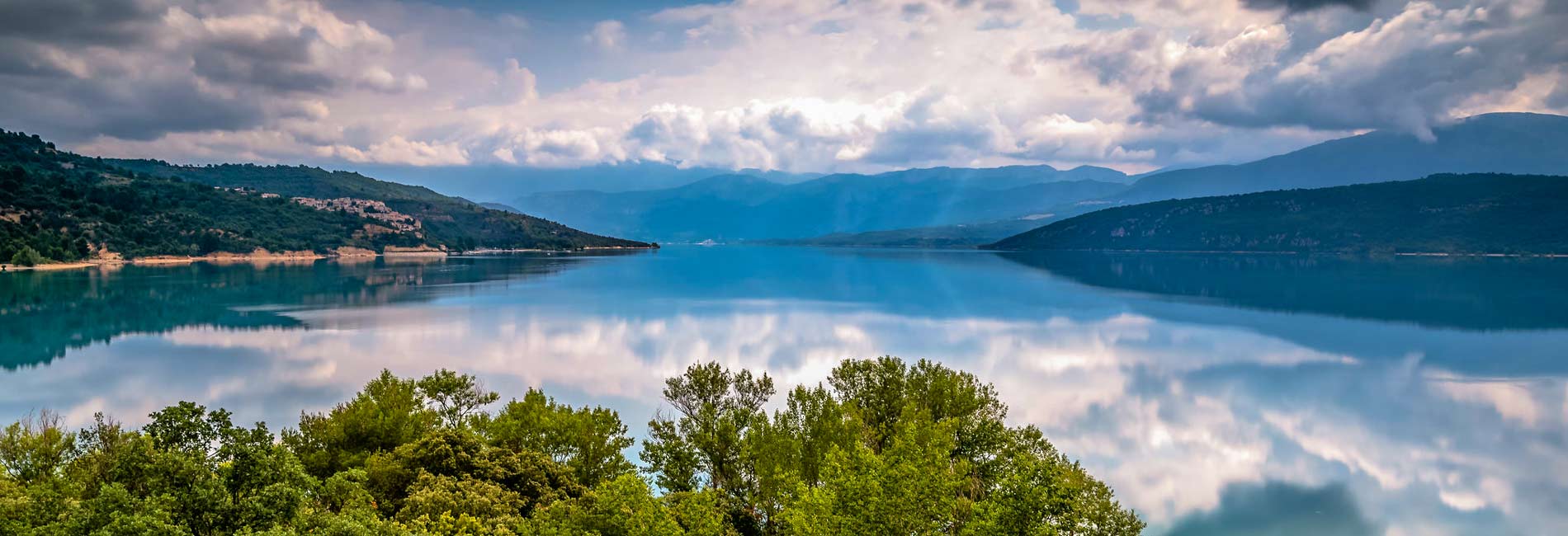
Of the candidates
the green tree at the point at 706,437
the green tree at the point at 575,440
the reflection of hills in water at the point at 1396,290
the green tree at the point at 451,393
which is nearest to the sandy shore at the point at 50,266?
the green tree at the point at 451,393

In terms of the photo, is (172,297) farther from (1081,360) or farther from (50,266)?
(1081,360)

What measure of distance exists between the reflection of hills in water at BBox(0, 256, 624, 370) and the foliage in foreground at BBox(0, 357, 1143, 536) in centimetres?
4676

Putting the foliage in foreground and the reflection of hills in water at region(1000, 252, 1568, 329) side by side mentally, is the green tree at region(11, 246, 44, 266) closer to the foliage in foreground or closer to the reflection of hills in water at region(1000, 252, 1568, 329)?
the foliage in foreground

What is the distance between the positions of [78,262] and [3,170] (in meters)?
40.2

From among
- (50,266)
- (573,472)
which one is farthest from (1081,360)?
(50,266)

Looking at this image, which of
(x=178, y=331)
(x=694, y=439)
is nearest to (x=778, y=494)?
(x=694, y=439)

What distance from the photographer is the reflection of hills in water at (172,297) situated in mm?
82750

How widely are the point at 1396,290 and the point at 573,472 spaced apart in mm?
157991

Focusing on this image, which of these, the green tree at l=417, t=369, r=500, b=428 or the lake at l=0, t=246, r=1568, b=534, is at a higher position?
the green tree at l=417, t=369, r=500, b=428

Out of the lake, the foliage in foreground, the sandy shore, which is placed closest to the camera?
the foliage in foreground

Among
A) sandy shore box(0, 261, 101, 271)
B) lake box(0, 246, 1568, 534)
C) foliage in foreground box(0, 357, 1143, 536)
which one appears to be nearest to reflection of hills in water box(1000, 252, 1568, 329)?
lake box(0, 246, 1568, 534)

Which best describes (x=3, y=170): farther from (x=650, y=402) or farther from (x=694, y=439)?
(x=694, y=439)

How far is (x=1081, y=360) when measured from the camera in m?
73.6

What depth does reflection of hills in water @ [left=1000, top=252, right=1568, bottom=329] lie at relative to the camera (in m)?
103
